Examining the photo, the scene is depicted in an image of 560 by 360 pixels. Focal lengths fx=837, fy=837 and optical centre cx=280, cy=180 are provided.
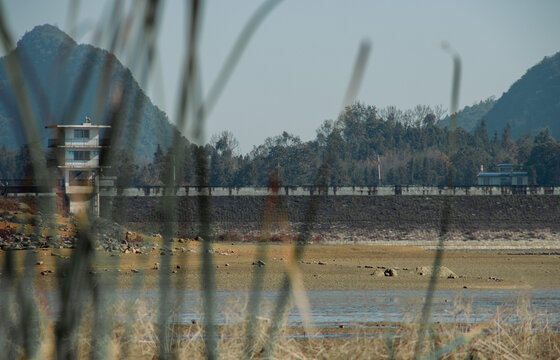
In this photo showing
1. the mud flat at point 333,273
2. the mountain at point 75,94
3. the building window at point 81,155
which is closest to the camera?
the mountain at point 75,94

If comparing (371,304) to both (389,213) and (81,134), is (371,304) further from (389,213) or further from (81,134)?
(389,213)

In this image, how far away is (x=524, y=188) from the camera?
210 ft

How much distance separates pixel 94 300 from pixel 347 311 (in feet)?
38.4

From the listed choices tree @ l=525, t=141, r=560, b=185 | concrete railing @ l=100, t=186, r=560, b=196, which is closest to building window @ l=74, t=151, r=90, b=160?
concrete railing @ l=100, t=186, r=560, b=196

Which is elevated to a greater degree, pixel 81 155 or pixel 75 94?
pixel 81 155

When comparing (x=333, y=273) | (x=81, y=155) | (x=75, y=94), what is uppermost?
(x=81, y=155)

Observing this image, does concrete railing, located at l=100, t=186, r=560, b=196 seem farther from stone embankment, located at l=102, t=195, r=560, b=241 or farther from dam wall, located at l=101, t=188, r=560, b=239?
stone embankment, located at l=102, t=195, r=560, b=241

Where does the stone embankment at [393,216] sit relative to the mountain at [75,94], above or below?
below

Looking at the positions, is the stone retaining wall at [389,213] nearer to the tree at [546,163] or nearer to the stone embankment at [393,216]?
the stone embankment at [393,216]

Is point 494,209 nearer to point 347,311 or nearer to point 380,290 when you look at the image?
point 380,290

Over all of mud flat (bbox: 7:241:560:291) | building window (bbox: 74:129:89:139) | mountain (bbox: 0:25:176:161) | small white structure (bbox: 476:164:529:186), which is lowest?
mud flat (bbox: 7:241:560:291)

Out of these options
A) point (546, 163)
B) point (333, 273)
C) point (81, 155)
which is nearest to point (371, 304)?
point (333, 273)

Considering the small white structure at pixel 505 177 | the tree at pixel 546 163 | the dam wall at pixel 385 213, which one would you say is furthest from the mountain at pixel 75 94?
the tree at pixel 546 163

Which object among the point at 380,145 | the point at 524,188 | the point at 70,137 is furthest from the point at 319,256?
the point at 380,145
